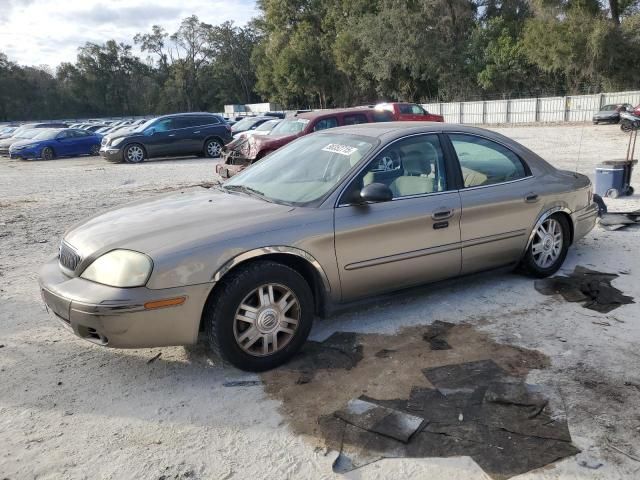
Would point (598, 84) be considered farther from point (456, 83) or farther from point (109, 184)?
point (109, 184)

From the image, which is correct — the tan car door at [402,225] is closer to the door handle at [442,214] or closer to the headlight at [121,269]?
the door handle at [442,214]

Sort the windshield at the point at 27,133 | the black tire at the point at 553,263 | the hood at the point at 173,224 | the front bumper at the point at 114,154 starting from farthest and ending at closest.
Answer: the windshield at the point at 27,133 → the front bumper at the point at 114,154 → the black tire at the point at 553,263 → the hood at the point at 173,224

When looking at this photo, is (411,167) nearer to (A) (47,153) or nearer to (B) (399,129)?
(B) (399,129)

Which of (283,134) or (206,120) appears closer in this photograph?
(283,134)

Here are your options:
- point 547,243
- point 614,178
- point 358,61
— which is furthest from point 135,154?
point 358,61

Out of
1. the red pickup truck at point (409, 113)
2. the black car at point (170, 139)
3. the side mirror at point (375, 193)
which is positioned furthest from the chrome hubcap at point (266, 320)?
the red pickup truck at point (409, 113)

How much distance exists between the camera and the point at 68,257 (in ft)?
12.3

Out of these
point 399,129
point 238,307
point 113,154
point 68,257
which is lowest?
point 113,154

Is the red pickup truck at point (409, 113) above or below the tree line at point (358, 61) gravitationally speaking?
below

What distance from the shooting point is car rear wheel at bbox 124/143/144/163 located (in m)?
18.9

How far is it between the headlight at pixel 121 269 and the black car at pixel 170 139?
Result: 16.6 m

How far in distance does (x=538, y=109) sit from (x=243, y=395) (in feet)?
125

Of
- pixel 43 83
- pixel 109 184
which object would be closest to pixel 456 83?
pixel 109 184

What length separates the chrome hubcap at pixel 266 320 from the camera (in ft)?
11.7
